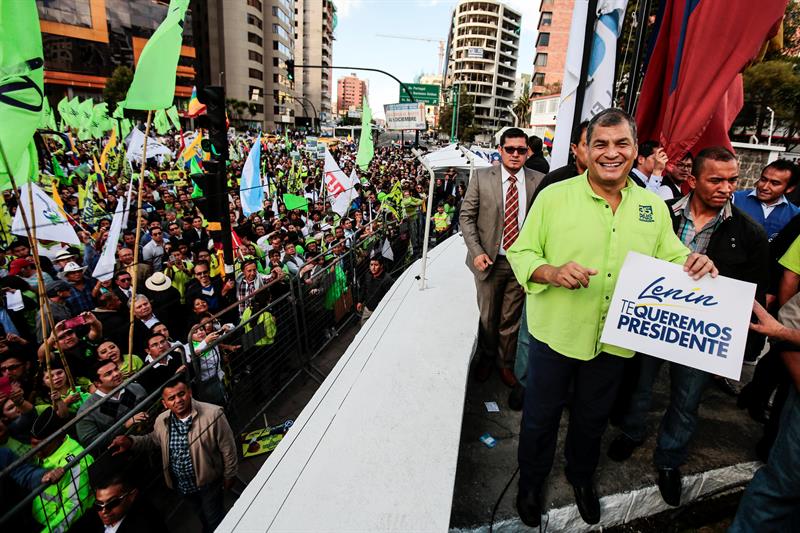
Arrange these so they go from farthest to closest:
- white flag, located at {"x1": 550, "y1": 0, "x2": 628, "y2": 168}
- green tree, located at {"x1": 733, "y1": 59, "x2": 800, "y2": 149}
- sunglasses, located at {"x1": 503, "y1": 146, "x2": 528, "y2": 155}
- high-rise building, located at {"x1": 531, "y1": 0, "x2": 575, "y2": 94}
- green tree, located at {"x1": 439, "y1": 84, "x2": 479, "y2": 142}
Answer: green tree, located at {"x1": 439, "y1": 84, "x2": 479, "y2": 142} → high-rise building, located at {"x1": 531, "y1": 0, "x2": 575, "y2": 94} → green tree, located at {"x1": 733, "y1": 59, "x2": 800, "y2": 149} → sunglasses, located at {"x1": 503, "y1": 146, "x2": 528, "y2": 155} → white flag, located at {"x1": 550, "y1": 0, "x2": 628, "y2": 168}

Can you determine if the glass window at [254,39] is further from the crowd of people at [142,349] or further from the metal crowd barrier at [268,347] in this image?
the metal crowd barrier at [268,347]

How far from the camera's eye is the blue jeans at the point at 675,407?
7.41 feet

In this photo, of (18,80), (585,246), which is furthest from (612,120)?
(18,80)

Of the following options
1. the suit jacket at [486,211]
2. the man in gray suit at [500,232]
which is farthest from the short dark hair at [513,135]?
the suit jacket at [486,211]

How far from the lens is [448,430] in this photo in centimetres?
240

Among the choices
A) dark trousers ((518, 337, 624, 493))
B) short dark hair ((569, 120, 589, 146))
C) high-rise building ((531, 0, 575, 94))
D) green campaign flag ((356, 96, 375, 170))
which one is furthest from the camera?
high-rise building ((531, 0, 575, 94))

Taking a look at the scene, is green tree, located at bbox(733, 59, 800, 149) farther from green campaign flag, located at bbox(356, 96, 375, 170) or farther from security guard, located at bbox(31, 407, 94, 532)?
security guard, located at bbox(31, 407, 94, 532)

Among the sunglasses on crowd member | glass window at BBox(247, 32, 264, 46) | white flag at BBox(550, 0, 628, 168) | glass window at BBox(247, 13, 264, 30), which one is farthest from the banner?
glass window at BBox(247, 13, 264, 30)

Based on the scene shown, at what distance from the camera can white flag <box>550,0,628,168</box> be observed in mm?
3012

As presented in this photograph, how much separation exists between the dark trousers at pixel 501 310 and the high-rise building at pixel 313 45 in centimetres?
11238

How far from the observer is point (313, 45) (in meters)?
112

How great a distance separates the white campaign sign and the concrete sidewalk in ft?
Result: 3.40

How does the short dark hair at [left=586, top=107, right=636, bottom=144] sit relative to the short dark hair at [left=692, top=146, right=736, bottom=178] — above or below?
above

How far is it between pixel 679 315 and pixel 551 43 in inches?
2802
